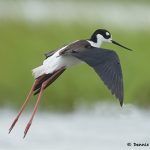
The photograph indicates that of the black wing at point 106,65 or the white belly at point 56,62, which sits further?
the white belly at point 56,62

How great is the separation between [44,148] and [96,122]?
98 centimetres

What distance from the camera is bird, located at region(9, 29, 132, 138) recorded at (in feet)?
19.4

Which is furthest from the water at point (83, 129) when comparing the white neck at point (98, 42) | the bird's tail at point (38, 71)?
the white neck at point (98, 42)

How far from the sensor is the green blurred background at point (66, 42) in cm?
766

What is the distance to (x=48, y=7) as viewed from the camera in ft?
36.3

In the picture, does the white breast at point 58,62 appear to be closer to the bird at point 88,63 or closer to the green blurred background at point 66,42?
the bird at point 88,63

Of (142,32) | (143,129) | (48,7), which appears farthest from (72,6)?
(143,129)

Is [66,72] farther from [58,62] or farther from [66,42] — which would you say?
[58,62]

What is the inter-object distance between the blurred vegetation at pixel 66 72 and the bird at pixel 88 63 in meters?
0.64

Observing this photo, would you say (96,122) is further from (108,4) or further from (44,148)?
(108,4)

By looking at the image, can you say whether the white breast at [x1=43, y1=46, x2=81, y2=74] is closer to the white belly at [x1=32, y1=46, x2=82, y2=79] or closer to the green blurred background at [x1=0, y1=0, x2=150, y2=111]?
the white belly at [x1=32, y1=46, x2=82, y2=79]

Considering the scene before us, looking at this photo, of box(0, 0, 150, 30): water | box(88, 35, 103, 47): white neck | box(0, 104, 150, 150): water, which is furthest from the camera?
box(0, 0, 150, 30): water

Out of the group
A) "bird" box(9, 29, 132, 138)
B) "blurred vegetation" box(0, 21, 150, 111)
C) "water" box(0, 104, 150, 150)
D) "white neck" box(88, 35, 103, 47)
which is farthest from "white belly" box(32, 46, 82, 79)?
"blurred vegetation" box(0, 21, 150, 111)

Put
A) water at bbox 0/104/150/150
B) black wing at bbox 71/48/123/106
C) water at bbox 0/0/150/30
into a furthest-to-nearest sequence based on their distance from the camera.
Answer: water at bbox 0/0/150/30
water at bbox 0/104/150/150
black wing at bbox 71/48/123/106
